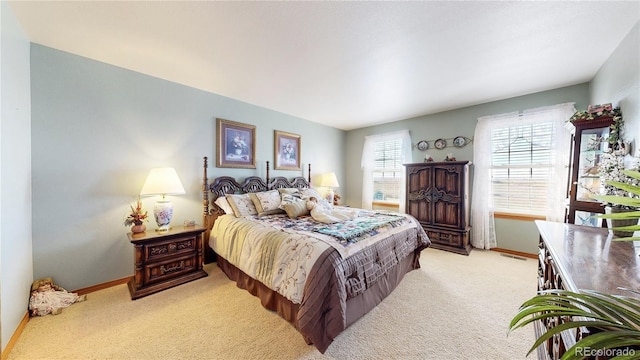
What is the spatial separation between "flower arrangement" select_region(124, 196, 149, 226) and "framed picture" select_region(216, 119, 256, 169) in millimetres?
1069

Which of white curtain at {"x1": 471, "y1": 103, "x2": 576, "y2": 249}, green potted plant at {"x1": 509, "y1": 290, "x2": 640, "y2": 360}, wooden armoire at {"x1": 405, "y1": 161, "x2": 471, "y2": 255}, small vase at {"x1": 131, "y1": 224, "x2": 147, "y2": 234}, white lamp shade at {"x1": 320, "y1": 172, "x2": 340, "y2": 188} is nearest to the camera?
green potted plant at {"x1": 509, "y1": 290, "x2": 640, "y2": 360}

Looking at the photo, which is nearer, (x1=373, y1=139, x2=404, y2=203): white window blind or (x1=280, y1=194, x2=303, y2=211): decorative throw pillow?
(x1=280, y1=194, x2=303, y2=211): decorative throw pillow

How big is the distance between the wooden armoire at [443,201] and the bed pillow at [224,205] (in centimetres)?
307

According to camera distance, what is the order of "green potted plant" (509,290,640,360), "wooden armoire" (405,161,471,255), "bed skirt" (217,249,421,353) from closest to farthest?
"green potted plant" (509,290,640,360)
"bed skirt" (217,249,421,353)
"wooden armoire" (405,161,471,255)

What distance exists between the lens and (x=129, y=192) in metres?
2.63

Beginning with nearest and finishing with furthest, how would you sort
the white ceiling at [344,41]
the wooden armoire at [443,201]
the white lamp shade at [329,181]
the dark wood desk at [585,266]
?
the dark wood desk at [585,266], the white ceiling at [344,41], the wooden armoire at [443,201], the white lamp shade at [329,181]

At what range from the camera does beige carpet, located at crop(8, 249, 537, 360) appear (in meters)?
1.62

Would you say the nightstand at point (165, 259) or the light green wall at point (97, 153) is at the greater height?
the light green wall at point (97, 153)

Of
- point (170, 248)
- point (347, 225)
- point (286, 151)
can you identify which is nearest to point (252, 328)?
point (347, 225)

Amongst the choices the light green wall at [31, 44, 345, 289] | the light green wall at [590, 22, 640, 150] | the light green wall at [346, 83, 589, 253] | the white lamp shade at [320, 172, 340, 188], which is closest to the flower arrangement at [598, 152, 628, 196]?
the light green wall at [590, 22, 640, 150]

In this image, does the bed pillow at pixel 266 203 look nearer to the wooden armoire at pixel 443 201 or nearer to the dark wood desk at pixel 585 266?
the wooden armoire at pixel 443 201

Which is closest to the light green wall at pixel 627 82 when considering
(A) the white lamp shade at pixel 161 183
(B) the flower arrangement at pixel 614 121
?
(B) the flower arrangement at pixel 614 121

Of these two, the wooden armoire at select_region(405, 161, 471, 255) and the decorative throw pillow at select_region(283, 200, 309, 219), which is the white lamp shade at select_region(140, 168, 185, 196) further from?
the wooden armoire at select_region(405, 161, 471, 255)

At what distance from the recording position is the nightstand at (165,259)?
7.61 feet
